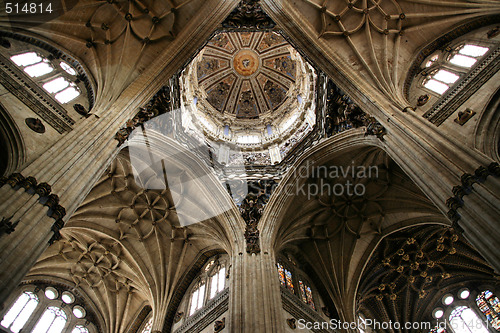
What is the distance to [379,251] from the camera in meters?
14.9

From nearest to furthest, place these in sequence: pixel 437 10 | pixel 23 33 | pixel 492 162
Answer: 1. pixel 492 162
2. pixel 23 33
3. pixel 437 10

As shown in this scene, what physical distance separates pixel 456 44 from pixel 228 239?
10400 millimetres

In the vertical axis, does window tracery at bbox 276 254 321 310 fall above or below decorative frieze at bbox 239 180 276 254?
below

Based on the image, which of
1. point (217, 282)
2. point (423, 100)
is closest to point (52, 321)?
point (217, 282)

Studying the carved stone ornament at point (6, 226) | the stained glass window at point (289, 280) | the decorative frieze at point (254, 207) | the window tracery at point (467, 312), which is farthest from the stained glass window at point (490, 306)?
the carved stone ornament at point (6, 226)

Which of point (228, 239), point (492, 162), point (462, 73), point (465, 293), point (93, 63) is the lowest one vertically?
point (492, 162)

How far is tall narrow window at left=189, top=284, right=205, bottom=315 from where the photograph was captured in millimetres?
12617

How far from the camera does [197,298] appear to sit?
13117mm

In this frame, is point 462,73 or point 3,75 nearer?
point 3,75

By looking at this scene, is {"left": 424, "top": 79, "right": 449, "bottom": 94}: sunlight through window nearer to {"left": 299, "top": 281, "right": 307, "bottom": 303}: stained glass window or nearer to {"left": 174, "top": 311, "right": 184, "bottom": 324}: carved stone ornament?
{"left": 299, "top": 281, "right": 307, "bottom": 303}: stained glass window

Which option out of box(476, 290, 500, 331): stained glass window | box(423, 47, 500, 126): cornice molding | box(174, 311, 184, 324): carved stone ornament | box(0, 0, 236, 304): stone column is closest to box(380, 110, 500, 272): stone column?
box(423, 47, 500, 126): cornice molding

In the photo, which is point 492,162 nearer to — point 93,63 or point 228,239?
point 228,239

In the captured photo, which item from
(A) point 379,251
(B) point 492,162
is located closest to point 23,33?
(B) point 492,162

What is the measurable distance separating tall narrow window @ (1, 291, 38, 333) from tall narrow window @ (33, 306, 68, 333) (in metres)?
0.49
